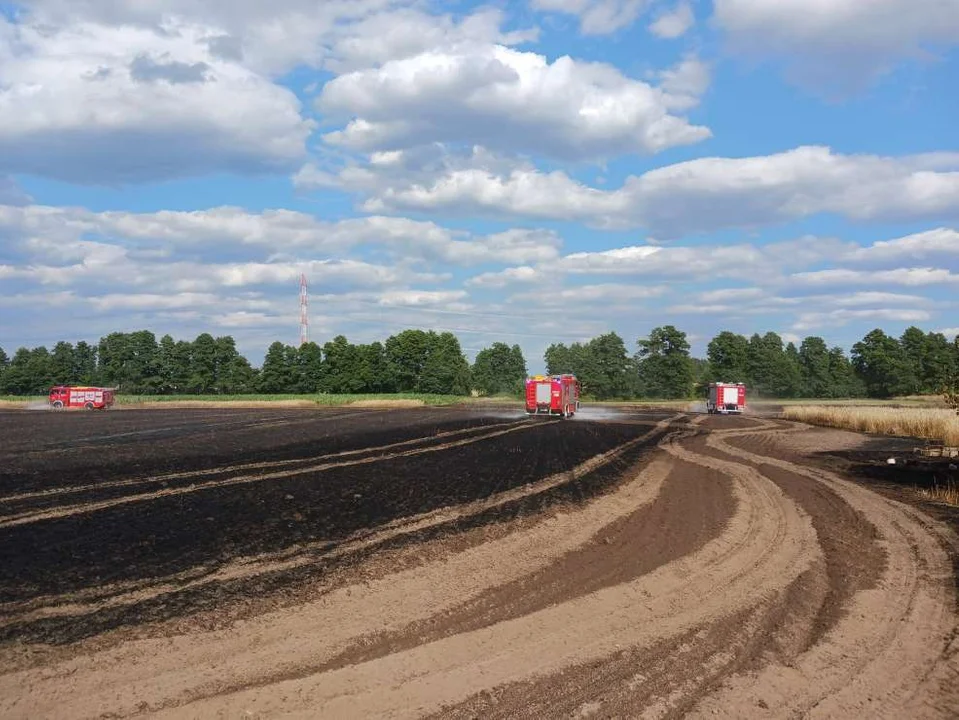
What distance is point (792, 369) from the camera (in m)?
128

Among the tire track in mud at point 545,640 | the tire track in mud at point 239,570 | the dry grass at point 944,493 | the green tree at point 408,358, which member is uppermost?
the green tree at point 408,358

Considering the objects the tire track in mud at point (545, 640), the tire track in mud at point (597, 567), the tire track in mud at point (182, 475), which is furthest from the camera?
the tire track in mud at point (182, 475)

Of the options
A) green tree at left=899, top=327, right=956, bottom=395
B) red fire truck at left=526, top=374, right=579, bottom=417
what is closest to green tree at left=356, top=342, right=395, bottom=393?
red fire truck at left=526, top=374, right=579, bottom=417

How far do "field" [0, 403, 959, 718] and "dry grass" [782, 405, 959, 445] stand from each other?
19.8 meters

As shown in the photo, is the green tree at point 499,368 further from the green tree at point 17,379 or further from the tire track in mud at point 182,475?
the tire track in mud at point 182,475

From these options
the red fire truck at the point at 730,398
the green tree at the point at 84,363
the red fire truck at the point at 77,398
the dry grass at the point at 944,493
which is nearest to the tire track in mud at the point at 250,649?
the dry grass at the point at 944,493

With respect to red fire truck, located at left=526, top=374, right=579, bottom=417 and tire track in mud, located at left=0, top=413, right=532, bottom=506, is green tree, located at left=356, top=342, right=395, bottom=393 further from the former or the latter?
tire track in mud, located at left=0, top=413, right=532, bottom=506

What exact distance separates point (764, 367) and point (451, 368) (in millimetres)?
52010

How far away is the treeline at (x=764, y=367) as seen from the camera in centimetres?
12131

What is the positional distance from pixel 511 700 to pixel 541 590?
3105 mm

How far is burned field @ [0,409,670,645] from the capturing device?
27.2 feet

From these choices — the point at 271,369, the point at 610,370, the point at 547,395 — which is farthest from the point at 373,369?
the point at 547,395

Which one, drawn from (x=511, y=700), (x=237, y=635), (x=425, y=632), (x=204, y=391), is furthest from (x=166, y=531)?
(x=204, y=391)

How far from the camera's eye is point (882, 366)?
122812 mm
